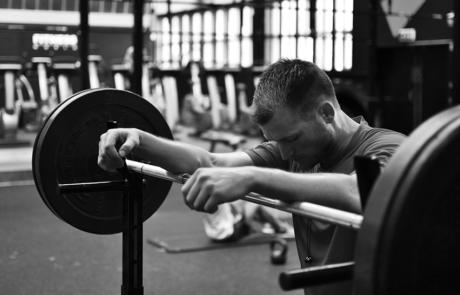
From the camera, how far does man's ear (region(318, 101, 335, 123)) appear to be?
143 centimetres

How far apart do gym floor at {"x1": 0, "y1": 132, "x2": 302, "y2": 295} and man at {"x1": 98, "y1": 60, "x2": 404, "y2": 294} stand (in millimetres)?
1752

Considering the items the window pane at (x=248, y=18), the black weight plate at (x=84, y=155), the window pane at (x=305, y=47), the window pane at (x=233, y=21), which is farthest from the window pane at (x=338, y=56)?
the black weight plate at (x=84, y=155)

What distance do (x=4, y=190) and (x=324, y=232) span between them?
4.62 metres

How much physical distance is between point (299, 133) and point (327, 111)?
9 centimetres

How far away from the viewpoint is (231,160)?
1.85 metres

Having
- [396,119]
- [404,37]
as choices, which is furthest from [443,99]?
[404,37]

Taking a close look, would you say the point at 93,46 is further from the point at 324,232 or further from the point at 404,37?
the point at 324,232

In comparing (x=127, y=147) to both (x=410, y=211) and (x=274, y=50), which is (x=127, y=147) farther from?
(x=274, y=50)

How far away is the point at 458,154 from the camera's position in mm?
907

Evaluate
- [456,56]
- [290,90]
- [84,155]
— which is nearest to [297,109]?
[290,90]

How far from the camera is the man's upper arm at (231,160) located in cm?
182

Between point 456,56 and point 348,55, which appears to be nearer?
point 456,56

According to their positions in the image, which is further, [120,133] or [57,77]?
[57,77]

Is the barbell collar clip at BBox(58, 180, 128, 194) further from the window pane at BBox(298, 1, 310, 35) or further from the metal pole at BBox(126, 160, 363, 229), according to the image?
the window pane at BBox(298, 1, 310, 35)
